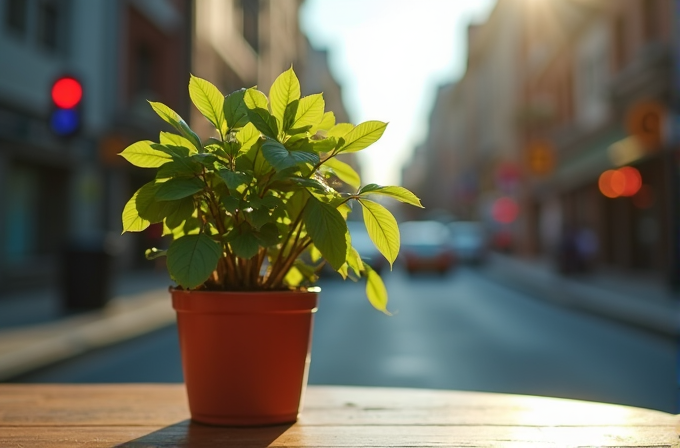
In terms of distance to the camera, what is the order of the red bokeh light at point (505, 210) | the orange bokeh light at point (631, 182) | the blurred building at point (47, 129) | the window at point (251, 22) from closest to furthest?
1. the blurred building at point (47, 129)
2. the orange bokeh light at point (631, 182)
3. the window at point (251, 22)
4. the red bokeh light at point (505, 210)

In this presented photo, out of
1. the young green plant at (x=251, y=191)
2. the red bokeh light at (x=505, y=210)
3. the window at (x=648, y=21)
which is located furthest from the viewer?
the red bokeh light at (x=505, y=210)

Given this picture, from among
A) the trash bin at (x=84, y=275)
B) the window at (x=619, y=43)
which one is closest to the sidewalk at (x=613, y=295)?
the window at (x=619, y=43)

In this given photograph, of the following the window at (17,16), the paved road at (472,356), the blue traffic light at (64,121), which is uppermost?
the window at (17,16)

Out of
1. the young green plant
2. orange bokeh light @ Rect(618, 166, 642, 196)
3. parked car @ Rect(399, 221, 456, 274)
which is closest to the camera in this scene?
the young green plant

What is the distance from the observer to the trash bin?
1055 centimetres

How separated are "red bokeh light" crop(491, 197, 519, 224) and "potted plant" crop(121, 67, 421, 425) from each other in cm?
3816

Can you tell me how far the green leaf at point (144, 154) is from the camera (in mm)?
1824

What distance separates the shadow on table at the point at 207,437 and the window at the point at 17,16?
1382 centimetres

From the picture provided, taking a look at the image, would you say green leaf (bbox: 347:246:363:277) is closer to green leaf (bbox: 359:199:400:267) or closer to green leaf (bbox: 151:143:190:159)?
green leaf (bbox: 359:199:400:267)

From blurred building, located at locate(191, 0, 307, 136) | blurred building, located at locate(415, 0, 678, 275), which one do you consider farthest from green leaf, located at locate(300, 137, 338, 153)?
blurred building, located at locate(191, 0, 307, 136)

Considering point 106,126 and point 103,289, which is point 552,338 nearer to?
point 103,289

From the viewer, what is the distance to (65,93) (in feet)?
22.7

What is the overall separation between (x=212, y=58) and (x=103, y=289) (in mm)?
18778

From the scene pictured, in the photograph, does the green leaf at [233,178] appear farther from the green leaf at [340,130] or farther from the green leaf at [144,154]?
the green leaf at [340,130]
